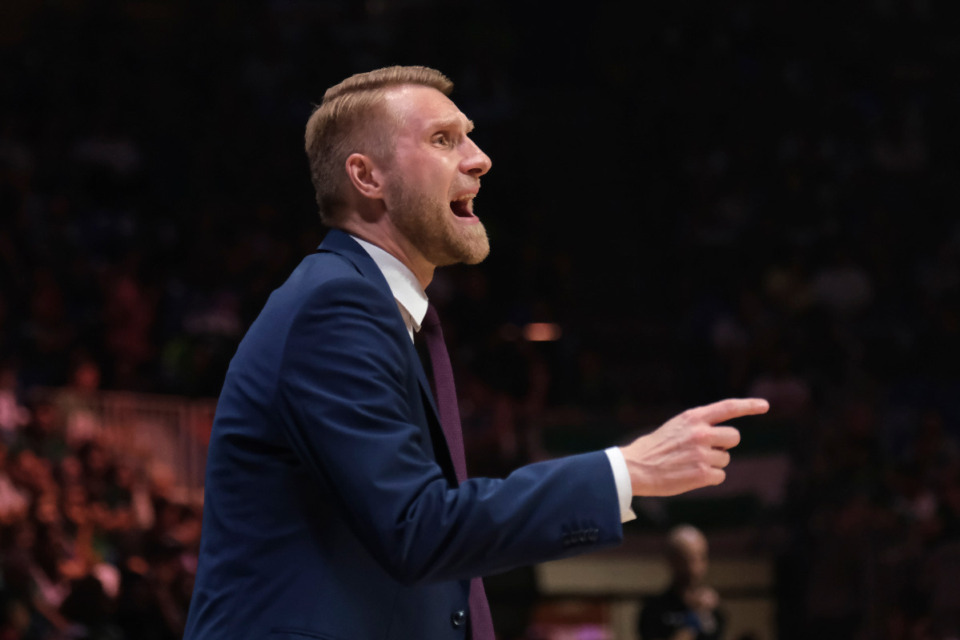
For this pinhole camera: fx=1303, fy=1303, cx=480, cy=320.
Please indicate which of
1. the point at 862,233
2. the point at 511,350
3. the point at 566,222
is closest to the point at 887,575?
the point at 511,350

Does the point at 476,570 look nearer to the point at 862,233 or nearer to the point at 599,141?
the point at 862,233

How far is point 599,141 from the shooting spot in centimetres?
1261

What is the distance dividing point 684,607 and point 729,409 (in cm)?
387

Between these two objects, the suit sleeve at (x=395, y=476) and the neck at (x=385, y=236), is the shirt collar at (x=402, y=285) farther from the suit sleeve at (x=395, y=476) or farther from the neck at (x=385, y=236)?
the suit sleeve at (x=395, y=476)

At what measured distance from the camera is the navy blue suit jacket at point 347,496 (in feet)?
5.40

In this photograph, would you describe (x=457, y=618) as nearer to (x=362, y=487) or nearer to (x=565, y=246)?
(x=362, y=487)

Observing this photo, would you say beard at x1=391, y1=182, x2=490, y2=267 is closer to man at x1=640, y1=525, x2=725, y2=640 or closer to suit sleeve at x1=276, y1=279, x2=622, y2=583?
suit sleeve at x1=276, y1=279, x2=622, y2=583

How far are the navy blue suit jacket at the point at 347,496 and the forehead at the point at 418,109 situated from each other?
28 centimetres

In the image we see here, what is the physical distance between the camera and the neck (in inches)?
79.3

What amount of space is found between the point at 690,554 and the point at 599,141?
7.65 meters

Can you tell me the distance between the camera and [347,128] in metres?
2.03

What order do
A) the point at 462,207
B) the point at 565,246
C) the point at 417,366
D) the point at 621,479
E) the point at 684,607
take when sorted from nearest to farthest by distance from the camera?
the point at 621,479, the point at 417,366, the point at 462,207, the point at 684,607, the point at 565,246

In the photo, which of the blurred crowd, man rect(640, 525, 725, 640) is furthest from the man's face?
the blurred crowd

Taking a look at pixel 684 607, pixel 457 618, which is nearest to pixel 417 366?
pixel 457 618
